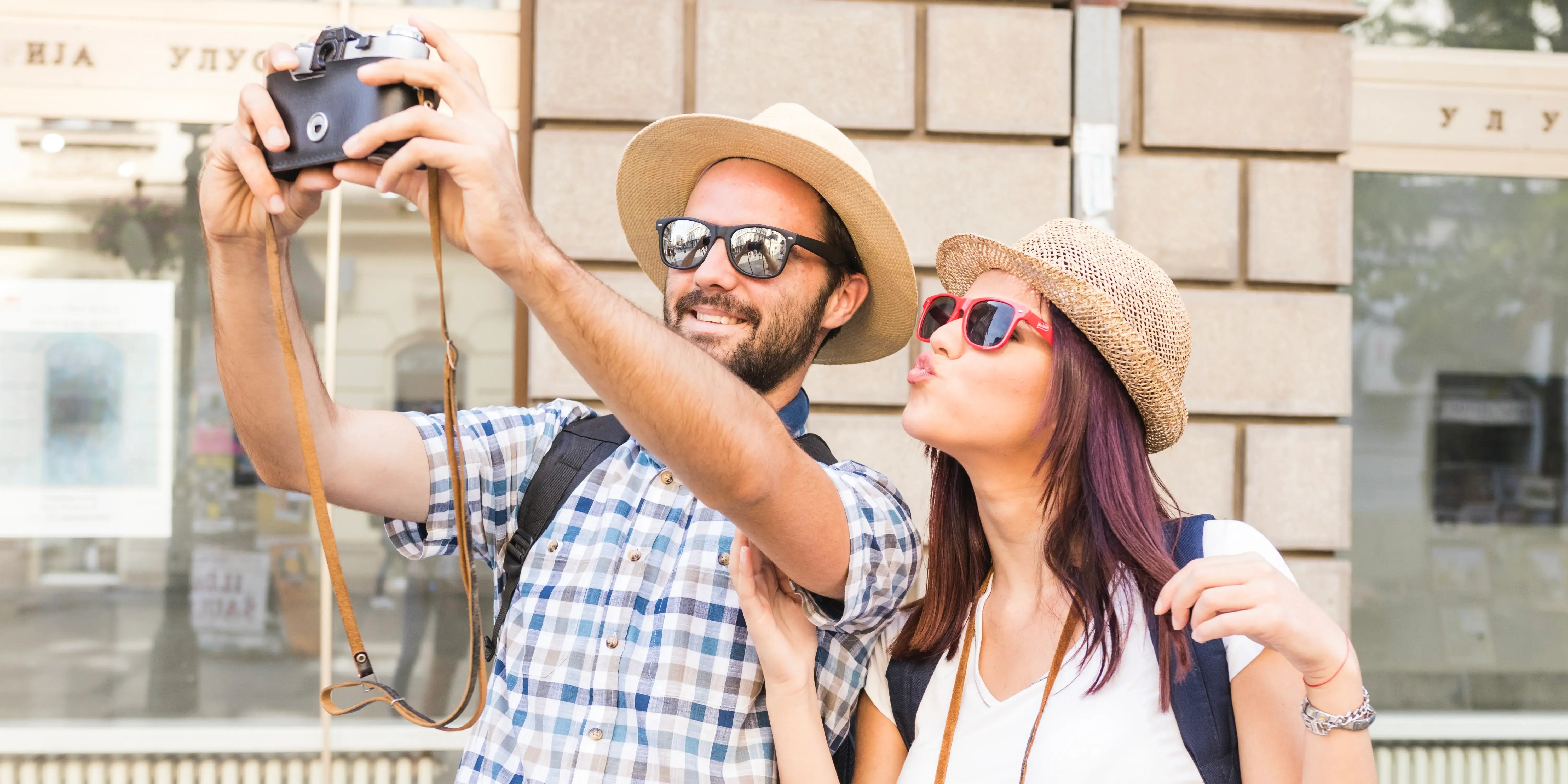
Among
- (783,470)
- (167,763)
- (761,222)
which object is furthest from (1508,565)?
(167,763)

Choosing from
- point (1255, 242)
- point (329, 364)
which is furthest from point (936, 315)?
point (329, 364)

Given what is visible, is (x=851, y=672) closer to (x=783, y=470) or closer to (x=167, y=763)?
(x=783, y=470)

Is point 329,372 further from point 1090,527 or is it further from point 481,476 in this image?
point 1090,527

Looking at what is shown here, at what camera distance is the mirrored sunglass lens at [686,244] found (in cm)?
197

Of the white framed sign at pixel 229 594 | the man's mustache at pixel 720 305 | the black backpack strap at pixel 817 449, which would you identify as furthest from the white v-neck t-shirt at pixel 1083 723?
the white framed sign at pixel 229 594

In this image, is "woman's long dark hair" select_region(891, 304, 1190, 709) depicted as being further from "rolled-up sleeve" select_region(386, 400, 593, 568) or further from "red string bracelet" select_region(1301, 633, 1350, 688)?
"rolled-up sleeve" select_region(386, 400, 593, 568)

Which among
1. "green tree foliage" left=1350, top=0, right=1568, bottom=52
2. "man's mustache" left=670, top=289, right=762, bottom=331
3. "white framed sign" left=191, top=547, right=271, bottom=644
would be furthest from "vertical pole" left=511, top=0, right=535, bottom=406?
"green tree foliage" left=1350, top=0, right=1568, bottom=52

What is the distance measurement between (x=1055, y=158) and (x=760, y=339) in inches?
109

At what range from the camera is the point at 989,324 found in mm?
1900

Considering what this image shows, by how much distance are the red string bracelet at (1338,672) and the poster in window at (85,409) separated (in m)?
4.33

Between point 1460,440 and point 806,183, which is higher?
point 806,183

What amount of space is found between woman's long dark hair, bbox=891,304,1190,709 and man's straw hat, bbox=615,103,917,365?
420 mm

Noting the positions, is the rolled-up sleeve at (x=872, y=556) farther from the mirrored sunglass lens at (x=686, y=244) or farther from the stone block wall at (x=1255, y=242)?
the stone block wall at (x=1255, y=242)

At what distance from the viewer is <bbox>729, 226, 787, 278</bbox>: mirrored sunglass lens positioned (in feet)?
6.40
